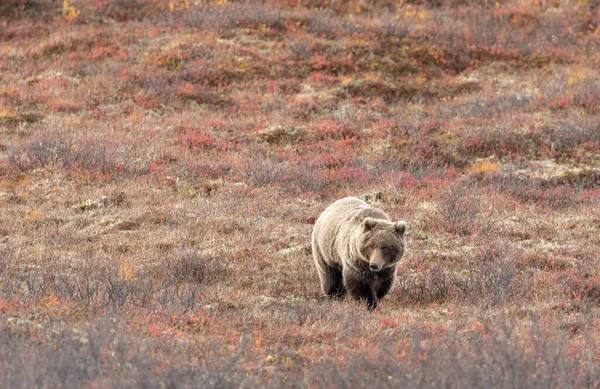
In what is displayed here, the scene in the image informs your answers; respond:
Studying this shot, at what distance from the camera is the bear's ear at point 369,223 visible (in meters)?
8.23

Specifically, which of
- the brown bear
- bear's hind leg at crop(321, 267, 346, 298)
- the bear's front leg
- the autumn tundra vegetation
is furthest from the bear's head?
bear's hind leg at crop(321, 267, 346, 298)

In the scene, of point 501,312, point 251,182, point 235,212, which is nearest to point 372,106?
point 251,182

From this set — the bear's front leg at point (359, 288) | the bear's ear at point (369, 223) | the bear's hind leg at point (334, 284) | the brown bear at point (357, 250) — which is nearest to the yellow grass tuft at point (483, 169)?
the brown bear at point (357, 250)

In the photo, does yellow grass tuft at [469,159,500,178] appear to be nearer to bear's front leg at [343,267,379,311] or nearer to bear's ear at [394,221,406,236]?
bear's front leg at [343,267,379,311]

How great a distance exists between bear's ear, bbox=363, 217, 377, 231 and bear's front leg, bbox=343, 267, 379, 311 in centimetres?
68

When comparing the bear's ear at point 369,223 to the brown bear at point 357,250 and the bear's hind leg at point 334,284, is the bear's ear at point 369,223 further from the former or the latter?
the bear's hind leg at point 334,284

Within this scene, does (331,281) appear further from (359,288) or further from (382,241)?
(382,241)

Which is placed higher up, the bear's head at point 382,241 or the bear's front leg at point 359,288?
the bear's head at point 382,241

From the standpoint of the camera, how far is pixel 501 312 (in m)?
8.27

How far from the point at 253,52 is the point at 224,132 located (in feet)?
18.2

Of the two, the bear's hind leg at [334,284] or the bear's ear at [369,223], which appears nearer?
Result: the bear's ear at [369,223]

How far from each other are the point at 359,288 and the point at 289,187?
5.70m

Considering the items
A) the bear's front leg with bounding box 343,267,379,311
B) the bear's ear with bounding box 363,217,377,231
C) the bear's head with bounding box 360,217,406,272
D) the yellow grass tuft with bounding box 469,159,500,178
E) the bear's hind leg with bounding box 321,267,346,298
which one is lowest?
the yellow grass tuft with bounding box 469,159,500,178

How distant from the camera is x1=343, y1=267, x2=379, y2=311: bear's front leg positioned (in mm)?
8703
